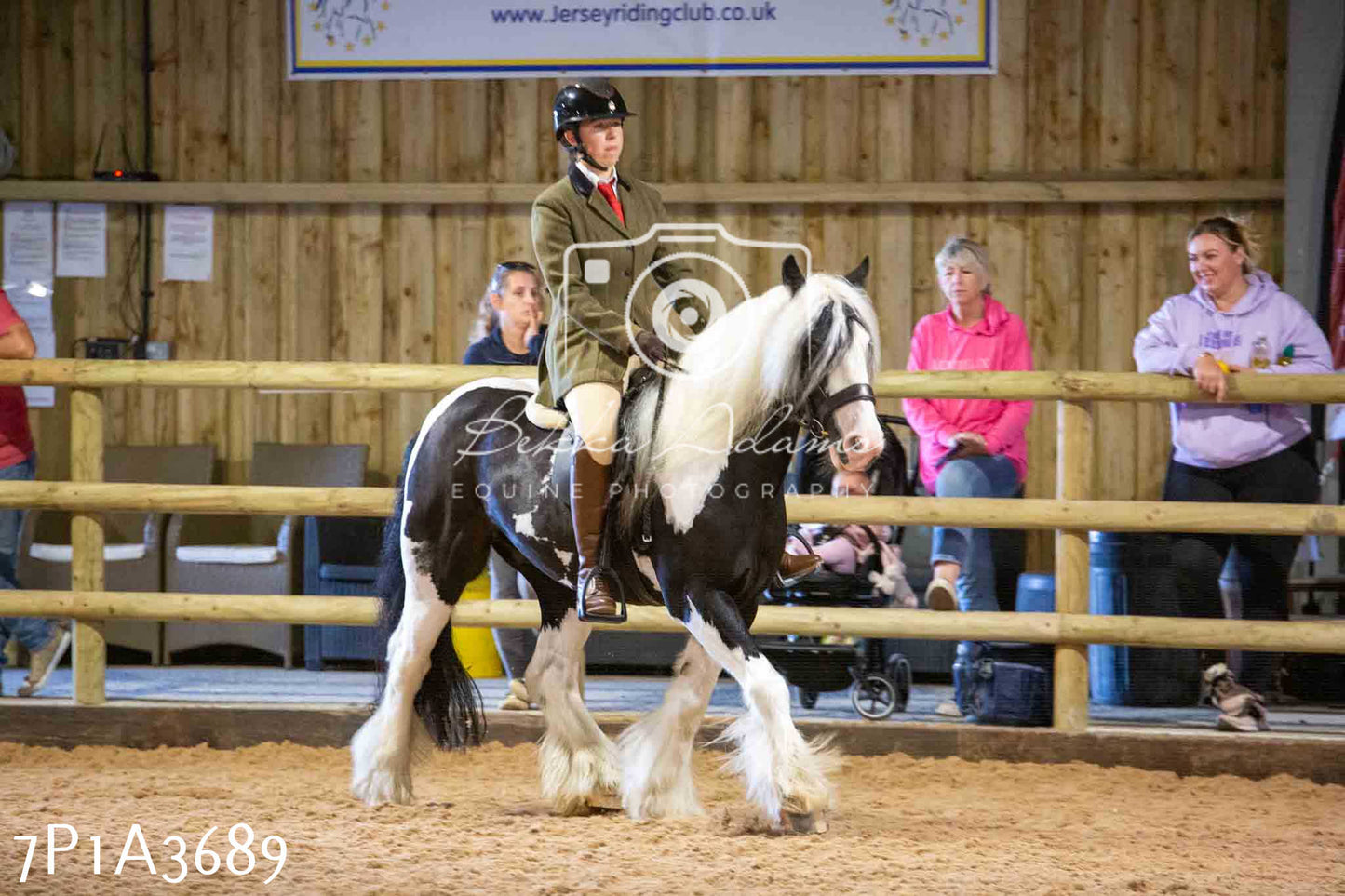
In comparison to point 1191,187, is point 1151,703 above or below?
below

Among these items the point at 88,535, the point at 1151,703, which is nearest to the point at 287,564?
the point at 88,535

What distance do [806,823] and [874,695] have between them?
1.87 m

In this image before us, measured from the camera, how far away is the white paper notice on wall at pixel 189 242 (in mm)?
7957

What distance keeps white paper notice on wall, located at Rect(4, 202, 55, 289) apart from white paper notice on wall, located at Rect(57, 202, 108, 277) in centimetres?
6

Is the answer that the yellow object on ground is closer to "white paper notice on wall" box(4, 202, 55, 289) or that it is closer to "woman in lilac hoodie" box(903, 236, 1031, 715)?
"woman in lilac hoodie" box(903, 236, 1031, 715)

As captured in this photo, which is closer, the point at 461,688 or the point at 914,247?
the point at 461,688

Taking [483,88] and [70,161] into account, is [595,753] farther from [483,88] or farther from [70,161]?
[70,161]

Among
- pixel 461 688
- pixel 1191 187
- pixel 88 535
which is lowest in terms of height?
pixel 461 688

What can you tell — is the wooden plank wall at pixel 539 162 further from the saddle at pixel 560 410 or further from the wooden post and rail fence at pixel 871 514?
the saddle at pixel 560 410

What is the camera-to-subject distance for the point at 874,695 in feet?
18.4

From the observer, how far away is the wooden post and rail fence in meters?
4.86

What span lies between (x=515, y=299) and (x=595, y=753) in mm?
1967

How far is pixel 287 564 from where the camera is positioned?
716 cm

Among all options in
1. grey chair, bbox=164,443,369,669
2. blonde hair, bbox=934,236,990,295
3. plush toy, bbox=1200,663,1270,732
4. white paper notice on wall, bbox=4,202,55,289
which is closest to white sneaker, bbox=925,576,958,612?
plush toy, bbox=1200,663,1270,732
